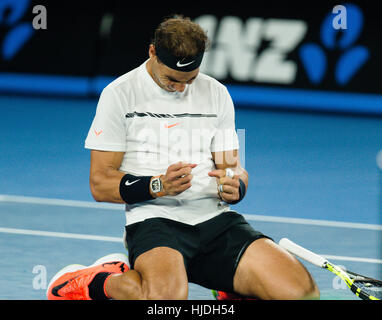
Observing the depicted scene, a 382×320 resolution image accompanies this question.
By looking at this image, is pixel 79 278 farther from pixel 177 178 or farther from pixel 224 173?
pixel 224 173

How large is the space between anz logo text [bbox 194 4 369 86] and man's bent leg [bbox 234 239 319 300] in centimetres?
783

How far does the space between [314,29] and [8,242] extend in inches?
276

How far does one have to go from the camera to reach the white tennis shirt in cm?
495

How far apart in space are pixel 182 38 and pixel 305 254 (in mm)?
1328

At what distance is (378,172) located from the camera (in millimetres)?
9641

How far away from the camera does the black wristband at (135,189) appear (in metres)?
4.78

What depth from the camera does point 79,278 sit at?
5.03 metres

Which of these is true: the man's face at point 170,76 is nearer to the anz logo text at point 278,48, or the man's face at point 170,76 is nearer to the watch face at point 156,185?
the watch face at point 156,185

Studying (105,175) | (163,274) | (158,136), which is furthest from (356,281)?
(105,175)

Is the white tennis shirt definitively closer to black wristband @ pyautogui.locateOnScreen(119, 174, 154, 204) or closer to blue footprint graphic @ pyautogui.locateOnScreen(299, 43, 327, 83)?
black wristband @ pyautogui.locateOnScreen(119, 174, 154, 204)

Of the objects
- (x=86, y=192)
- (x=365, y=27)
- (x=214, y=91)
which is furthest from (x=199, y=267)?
(x=365, y=27)

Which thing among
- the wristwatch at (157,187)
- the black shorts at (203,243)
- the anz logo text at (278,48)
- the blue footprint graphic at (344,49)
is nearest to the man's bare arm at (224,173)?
the black shorts at (203,243)

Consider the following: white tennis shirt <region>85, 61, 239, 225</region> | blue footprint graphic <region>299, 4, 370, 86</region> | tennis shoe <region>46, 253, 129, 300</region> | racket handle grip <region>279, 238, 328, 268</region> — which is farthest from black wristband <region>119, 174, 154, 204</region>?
blue footprint graphic <region>299, 4, 370, 86</region>

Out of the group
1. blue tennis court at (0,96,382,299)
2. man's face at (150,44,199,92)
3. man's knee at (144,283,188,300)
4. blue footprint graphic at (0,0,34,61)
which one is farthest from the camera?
blue footprint graphic at (0,0,34,61)
